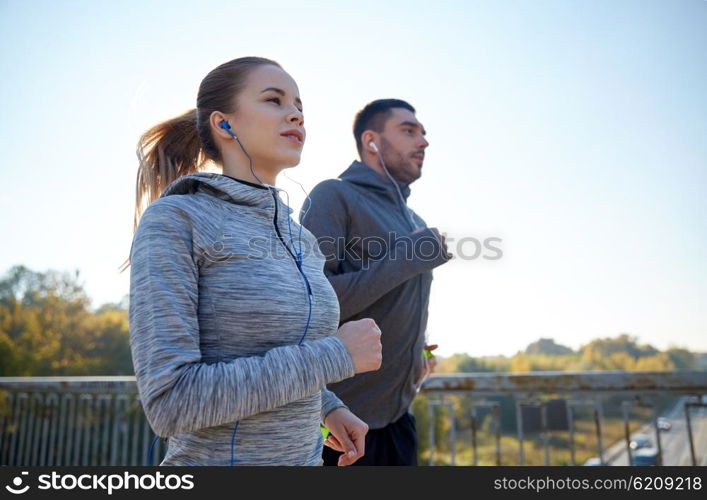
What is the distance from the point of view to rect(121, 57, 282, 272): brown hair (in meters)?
1.42

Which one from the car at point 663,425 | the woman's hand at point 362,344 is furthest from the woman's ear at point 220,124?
the car at point 663,425

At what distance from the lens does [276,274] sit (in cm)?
112

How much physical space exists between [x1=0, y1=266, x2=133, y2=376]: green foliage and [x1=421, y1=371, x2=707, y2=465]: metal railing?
29.7m

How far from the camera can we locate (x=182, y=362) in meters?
0.91

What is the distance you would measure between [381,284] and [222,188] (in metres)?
0.95

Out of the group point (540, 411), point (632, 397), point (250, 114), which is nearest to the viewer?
point (250, 114)

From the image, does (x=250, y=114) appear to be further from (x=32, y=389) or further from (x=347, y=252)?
(x=32, y=389)

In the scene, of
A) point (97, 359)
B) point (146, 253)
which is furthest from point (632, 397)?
point (97, 359)

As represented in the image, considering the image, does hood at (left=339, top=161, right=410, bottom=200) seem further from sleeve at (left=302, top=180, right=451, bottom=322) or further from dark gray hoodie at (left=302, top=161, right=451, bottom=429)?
sleeve at (left=302, top=180, right=451, bottom=322)

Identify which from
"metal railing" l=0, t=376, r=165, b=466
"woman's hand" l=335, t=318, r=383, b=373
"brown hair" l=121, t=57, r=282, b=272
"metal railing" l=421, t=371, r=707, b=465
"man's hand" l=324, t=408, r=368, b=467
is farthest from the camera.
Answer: "metal railing" l=0, t=376, r=165, b=466

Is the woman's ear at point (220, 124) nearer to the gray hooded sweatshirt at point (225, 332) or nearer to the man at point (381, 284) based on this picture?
the gray hooded sweatshirt at point (225, 332)

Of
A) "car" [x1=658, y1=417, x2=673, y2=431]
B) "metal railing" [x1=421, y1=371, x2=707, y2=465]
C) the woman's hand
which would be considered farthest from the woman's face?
"car" [x1=658, y1=417, x2=673, y2=431]

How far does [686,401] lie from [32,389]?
15.8 feet
